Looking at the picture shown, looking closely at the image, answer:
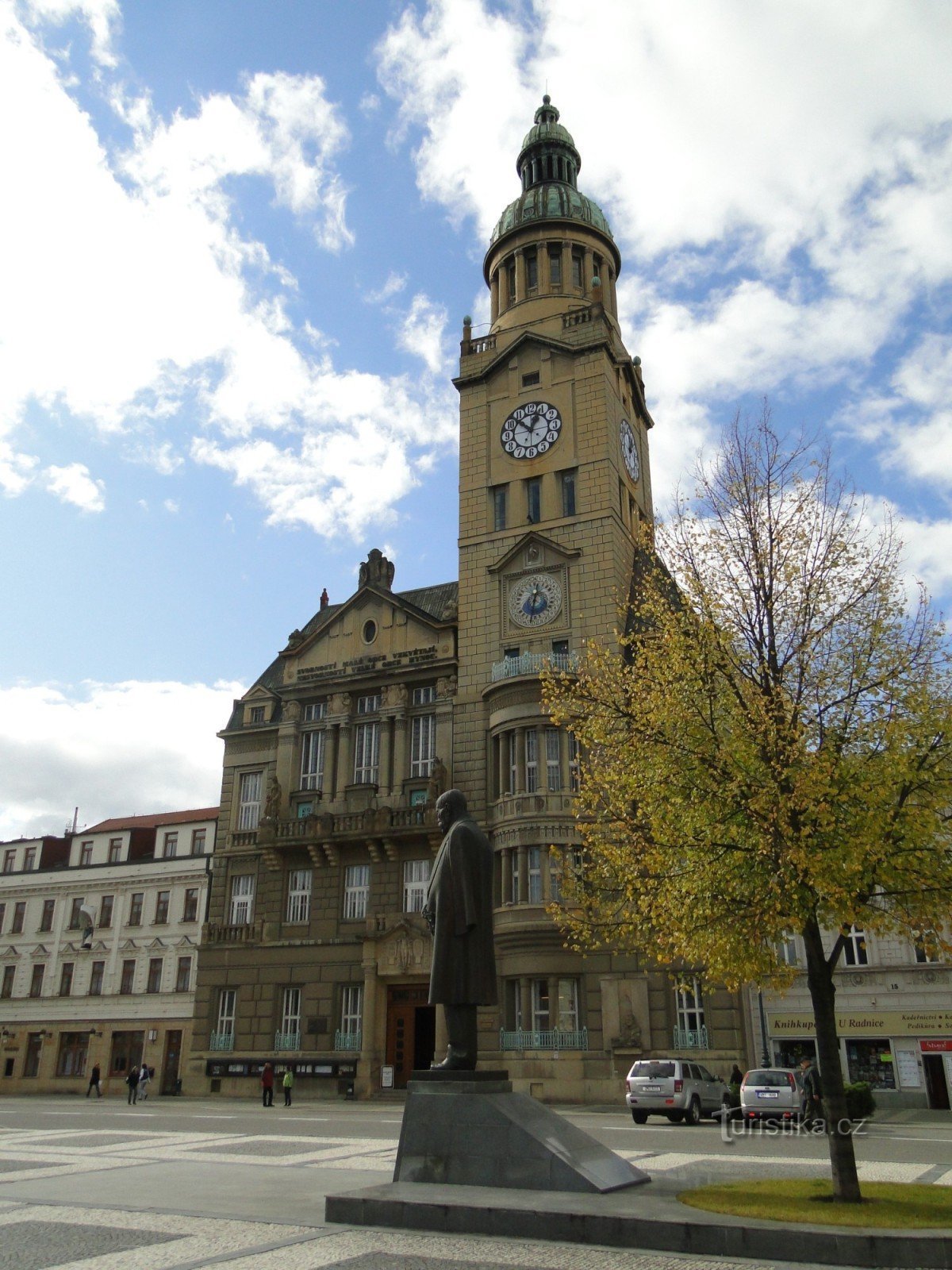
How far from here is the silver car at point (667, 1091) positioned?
25.3m

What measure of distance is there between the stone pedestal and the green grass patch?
43.4 inches

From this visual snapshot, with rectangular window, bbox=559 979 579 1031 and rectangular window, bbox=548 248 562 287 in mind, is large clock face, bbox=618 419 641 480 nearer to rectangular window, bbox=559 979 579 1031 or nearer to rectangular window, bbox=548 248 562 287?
rectangular window, bbox=548 248 562 287

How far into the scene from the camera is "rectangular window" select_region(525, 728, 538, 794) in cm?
3694

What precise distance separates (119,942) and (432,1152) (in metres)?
43.4

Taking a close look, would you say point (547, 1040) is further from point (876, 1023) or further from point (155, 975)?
point (155, 975)

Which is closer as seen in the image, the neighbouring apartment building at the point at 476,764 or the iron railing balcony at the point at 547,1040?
the iron railing balcony at the point at 547,1040

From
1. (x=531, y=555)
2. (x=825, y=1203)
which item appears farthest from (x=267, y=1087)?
(x=825, y=1203)

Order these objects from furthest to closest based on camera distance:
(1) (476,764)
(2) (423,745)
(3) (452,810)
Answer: (2) (423,745) < (1) (476,764) < (3) (452,810)

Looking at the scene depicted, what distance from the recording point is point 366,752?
4294 centimetres

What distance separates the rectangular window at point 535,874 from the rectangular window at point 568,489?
44.1 feet

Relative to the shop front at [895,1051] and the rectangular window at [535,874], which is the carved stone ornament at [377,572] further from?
the shop front at [895,1051]

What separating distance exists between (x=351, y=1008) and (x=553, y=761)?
12.4 metres

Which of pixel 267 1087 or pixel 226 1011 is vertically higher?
pixel 226 1011

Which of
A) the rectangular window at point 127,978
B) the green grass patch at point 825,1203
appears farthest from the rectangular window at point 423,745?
the green grass patch at point 825,1203
